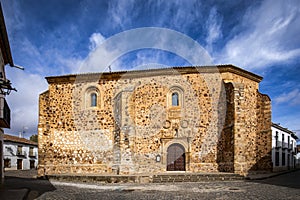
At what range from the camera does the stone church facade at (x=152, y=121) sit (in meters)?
13.5

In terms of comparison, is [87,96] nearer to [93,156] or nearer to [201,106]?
[93,156]

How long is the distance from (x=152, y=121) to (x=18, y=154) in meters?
20.2

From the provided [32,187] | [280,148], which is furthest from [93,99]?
[280,148]

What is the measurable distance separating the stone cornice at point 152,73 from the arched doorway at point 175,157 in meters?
4.18

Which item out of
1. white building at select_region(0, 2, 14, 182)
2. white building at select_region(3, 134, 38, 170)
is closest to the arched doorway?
white building at select_region(0, 2, 14, 182)

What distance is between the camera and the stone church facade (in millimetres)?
13523

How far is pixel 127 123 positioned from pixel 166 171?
135 inches

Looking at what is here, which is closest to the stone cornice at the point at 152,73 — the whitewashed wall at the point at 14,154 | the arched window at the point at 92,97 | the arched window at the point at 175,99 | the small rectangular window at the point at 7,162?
the arched window at the point at 92,97

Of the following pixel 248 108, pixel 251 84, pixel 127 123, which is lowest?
pixel 127 123

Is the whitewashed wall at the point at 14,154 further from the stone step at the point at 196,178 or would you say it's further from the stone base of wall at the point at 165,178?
the stone step at the point at 196,178

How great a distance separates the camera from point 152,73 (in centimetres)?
1447

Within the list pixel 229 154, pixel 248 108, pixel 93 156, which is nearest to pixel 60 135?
pixel 93 156

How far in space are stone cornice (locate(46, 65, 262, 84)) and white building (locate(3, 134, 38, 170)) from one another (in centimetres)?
1485

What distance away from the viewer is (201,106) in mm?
14031
